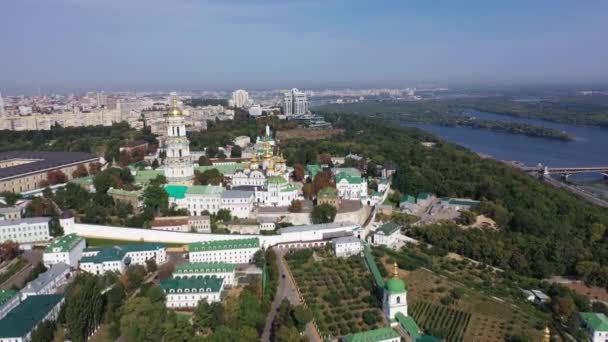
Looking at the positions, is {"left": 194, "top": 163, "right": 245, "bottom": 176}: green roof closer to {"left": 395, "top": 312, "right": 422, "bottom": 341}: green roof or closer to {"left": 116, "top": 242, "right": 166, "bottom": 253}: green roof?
{"left": 116, "top": 242, "right": 166, "bottom": 253}: green roof

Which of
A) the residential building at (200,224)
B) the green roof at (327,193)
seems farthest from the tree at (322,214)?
the residential building at (200,224)

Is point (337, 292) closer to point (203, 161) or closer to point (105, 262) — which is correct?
point (105, 262)

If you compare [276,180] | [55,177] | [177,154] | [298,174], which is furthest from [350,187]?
[55,177]

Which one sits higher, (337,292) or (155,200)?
(155,200)

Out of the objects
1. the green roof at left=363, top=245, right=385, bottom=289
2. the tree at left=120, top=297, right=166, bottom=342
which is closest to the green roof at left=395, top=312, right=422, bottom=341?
the green roof at left=363, top=245, right=385, bottom=289

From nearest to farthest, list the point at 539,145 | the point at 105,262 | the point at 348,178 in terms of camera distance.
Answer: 1. the point at 105,262
2. the point at 348,178
3. the point at 539,145

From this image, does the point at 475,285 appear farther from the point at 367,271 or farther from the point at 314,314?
the point at 314,314

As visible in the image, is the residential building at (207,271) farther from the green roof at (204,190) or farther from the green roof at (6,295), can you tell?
the green roof at (204,190)
